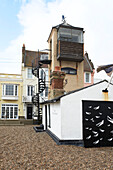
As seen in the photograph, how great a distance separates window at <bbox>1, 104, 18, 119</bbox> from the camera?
22.2 m

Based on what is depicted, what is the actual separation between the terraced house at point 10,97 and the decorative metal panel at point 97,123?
17049 mm

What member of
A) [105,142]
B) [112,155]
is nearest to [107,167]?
[112,155]

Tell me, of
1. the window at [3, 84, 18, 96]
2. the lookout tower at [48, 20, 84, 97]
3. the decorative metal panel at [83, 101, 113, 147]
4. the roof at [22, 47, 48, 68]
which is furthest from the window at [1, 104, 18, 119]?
the decorative metal panel at [83, 101, 113, 147]

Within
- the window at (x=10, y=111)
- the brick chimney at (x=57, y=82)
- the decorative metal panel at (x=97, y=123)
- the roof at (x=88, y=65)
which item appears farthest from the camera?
the roof at (x=88, y=65)

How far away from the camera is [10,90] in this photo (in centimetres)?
2277

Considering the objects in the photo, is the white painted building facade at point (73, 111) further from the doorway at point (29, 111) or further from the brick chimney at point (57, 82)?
the doorway at point (29, 111)

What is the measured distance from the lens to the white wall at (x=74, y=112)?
708 cm

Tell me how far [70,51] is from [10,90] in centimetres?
1214

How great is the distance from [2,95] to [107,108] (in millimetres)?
18472

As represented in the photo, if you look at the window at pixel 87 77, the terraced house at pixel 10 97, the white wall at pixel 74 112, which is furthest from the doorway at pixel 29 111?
the white wall at pixel 74 112

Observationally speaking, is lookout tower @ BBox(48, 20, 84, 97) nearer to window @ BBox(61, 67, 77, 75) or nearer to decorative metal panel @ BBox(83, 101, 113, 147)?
window @ BBox(61, 67, 77, 75)

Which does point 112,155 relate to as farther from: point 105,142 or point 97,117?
point 97,117

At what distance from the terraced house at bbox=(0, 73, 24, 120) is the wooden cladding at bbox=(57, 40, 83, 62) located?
404 inches

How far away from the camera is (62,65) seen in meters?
16.5
